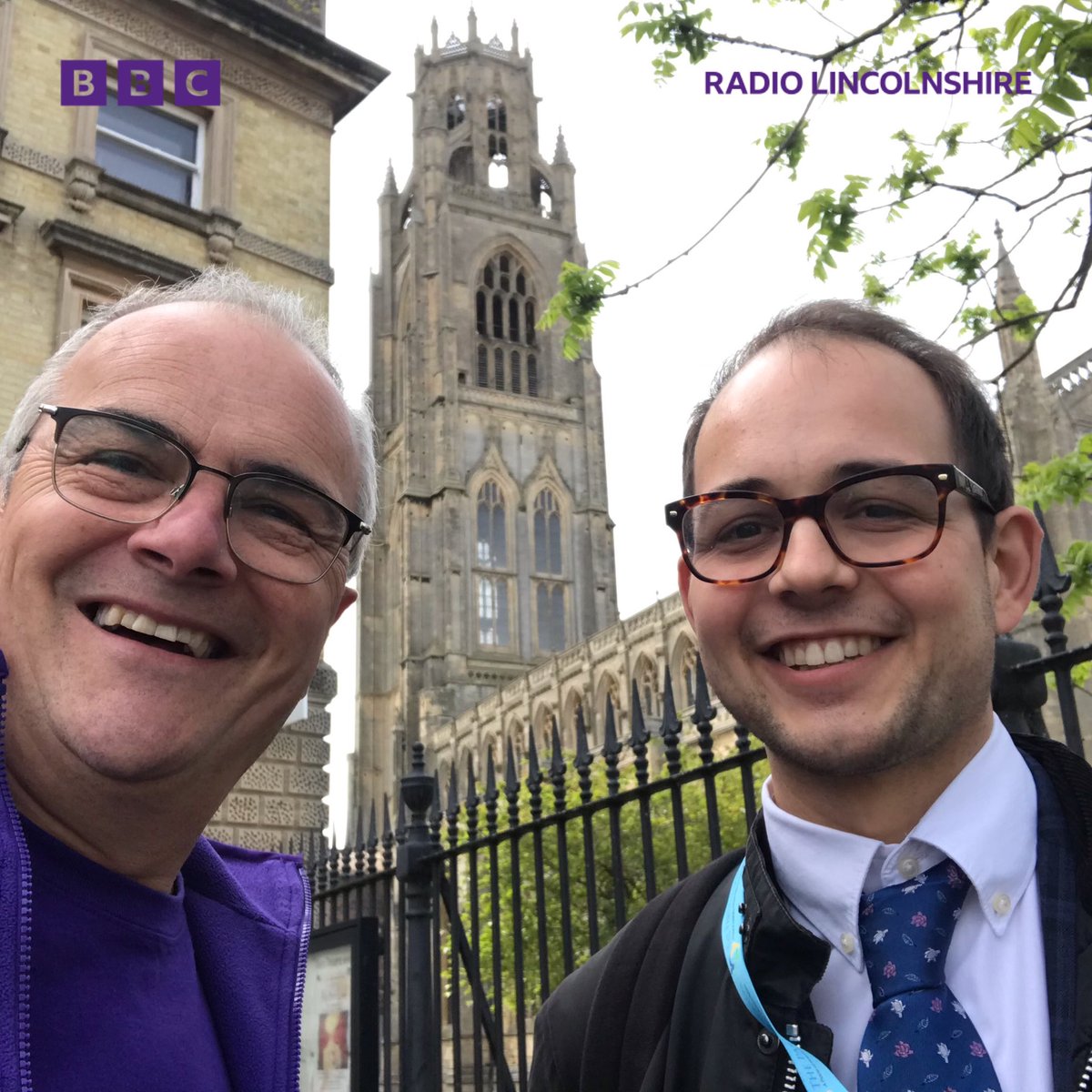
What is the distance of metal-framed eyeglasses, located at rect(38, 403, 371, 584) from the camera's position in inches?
56.9

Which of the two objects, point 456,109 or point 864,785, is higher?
point 456,109

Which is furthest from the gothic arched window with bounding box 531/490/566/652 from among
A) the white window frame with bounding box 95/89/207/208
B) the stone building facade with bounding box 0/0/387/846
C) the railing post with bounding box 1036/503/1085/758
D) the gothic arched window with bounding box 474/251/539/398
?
the railing post with bounding box 1036/503/1085/758

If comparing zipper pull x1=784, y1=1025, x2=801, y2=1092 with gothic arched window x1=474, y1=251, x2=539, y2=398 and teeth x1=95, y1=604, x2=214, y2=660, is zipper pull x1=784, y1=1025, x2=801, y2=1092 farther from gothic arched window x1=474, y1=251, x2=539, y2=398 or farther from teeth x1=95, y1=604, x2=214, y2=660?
gothic arched window x1=474, y1=251, x2=539, y2=398

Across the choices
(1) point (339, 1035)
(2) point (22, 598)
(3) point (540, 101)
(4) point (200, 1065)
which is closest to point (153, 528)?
(2) point (22, 598)

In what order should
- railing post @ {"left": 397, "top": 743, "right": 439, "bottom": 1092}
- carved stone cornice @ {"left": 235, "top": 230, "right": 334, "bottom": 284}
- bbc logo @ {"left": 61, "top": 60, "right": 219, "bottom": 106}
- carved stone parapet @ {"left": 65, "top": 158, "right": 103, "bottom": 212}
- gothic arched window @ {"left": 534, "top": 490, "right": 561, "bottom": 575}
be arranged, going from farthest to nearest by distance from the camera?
gothic arched window @ {"left": 534, "top": 490, "right": 561, "bottom": 575}
carved stone cornice @ {"left": 235, "top": 230, "right": 334, "bottom": 284}
bbc logo @ {"left": 61, "top": 60, "right": 219, "bottom": 106}
carved stone parapet @ {"left": 65, "top": 158, "right": 103, "bottom": 212}
railing post @ {"left": 397, "top": 743, "right": 439, "bottom": 1092}

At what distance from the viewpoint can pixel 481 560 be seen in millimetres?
46000

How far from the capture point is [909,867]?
4.41 ft

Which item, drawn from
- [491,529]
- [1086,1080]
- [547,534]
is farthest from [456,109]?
[1086,1080]

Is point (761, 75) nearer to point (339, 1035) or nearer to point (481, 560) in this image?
point (339, 1035)

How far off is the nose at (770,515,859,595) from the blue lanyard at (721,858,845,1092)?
467mm

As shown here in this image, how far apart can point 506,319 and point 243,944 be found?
5052 centimetres

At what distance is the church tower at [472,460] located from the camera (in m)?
44.9

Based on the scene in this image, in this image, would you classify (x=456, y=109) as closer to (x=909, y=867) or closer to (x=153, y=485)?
(x=153, y=485)

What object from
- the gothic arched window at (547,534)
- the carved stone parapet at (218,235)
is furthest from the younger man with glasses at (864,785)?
the gothic arched window at (547,534)
